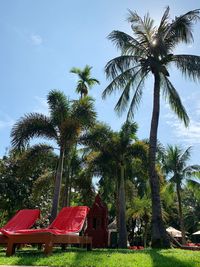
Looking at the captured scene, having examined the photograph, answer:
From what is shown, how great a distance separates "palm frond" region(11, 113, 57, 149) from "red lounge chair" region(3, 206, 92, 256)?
5.40 meters

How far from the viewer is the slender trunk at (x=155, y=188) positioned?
14125 millimetres

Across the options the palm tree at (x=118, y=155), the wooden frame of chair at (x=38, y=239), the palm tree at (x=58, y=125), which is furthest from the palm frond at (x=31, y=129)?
the wooden frame of chair at (x=38, y=239)

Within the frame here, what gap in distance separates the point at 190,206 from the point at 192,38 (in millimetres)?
43983

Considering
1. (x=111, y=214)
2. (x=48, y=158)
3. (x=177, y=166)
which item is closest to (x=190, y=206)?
(x=111, y=214)

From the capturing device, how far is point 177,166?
31.3 m

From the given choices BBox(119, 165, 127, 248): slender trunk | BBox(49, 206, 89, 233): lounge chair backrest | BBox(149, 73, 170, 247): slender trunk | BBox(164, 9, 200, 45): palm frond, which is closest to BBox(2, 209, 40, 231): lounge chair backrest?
BBox(49, 206, 89, 233): lounge chair backrest

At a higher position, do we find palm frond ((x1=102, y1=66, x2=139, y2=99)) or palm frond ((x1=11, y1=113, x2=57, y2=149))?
palm frond ((x1=102, y1=66, x2=139, y2=99))

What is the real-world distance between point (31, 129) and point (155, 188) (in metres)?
6.86

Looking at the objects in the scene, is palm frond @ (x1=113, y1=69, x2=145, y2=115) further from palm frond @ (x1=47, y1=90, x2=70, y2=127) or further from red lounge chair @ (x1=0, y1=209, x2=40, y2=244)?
red lounge chair @ (x1=0, y1=209, x2=40, y2=244)

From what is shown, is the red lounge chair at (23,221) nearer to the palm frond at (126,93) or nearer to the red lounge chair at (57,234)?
the red lounge chair at (57,234)

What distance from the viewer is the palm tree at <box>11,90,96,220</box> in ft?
54.6

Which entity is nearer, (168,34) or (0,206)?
(168,34)

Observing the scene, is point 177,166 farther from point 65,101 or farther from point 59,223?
point 59,223

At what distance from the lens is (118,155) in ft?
70.3
